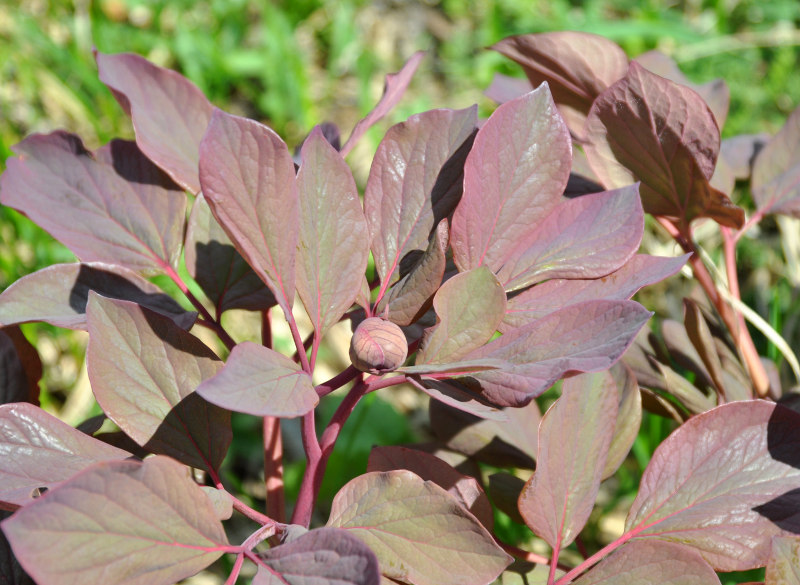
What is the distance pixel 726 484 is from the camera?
2.03 feet

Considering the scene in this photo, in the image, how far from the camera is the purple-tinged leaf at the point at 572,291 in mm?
584

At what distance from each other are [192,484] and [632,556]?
1.09 ft

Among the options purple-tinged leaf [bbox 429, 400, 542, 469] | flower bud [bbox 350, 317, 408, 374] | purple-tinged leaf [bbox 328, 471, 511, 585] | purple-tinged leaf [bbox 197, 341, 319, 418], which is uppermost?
purple-tinged leaf [bbox 197, 341, 319, 418]

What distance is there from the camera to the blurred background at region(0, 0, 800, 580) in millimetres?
2244

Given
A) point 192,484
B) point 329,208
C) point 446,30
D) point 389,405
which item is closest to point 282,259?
point 329,208

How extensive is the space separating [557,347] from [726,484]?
0.23m

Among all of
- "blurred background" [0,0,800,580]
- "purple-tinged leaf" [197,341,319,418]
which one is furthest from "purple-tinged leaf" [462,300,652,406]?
"blurred background" [0,0,800,580]

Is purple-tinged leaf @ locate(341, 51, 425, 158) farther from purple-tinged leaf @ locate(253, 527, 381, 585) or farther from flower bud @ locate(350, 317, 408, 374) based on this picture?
purple-tinged leaf @ locate(253, 527, 381, 585)

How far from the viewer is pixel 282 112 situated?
2.34 metres

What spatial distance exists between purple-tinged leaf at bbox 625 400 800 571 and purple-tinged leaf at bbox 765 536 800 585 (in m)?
0.03

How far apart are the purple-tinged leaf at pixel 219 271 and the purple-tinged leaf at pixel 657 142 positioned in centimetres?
33

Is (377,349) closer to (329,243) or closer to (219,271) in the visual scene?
(329,243)

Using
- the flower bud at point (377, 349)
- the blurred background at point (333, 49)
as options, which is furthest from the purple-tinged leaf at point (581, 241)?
the blurred background at point (333, 49)

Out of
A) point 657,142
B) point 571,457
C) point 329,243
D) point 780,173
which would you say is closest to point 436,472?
point 571,457
